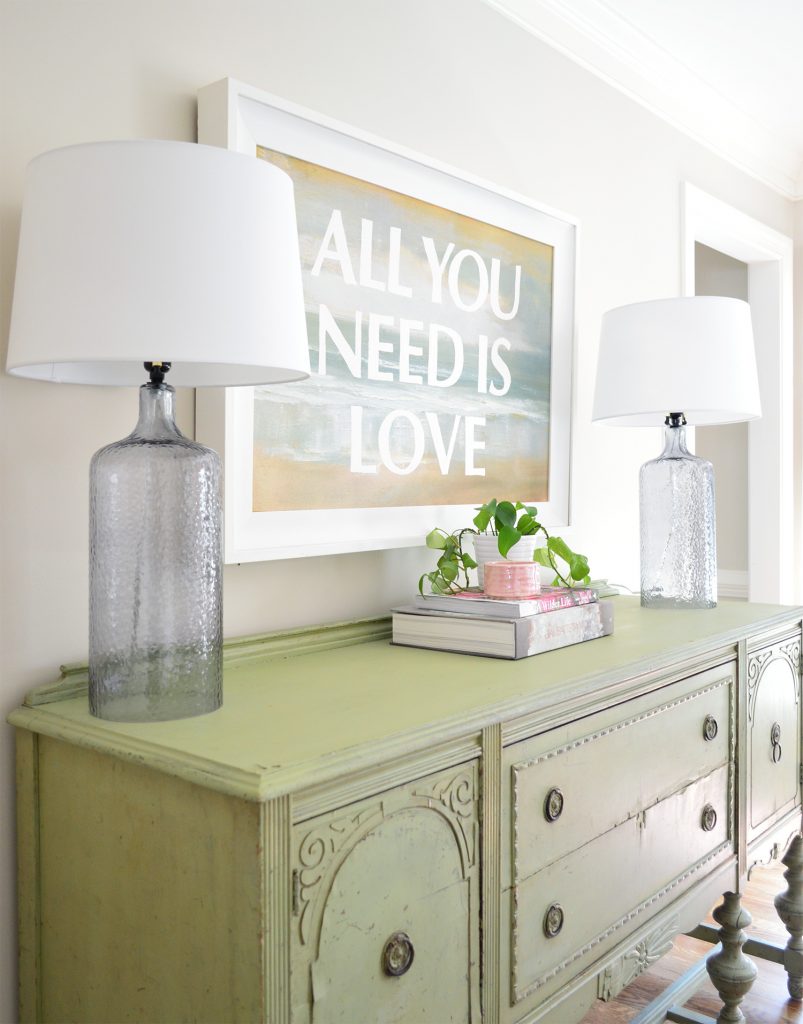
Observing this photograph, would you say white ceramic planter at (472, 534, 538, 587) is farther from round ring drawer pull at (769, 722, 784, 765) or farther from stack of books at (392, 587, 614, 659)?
round ring drawer pull at (769, 722, 784, 765)

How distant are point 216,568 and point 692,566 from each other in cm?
131

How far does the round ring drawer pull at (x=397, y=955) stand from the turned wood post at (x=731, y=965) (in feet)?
4.14

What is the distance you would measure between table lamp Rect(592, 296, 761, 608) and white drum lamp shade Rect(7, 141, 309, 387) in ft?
4.09

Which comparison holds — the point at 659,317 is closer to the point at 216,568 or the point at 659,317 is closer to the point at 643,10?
the point at 643,10

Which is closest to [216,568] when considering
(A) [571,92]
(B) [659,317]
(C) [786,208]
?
(B) [659,317]

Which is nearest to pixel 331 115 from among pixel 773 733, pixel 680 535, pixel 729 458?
pixel 680 535

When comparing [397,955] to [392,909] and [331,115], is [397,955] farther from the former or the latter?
[331,115]

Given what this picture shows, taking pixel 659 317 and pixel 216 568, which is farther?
pixel 659 317

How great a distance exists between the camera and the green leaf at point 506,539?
165 centimetres

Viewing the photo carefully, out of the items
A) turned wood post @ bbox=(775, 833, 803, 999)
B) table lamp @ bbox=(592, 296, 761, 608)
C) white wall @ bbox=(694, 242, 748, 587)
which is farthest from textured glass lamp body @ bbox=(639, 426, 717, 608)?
white wall @ bbox=(694, 242, 748, 587)

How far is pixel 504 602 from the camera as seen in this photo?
1536 mm

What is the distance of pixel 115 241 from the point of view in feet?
3.22

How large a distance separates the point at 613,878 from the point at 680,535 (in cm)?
90

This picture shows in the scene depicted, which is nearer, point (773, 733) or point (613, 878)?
point (613, 878)
